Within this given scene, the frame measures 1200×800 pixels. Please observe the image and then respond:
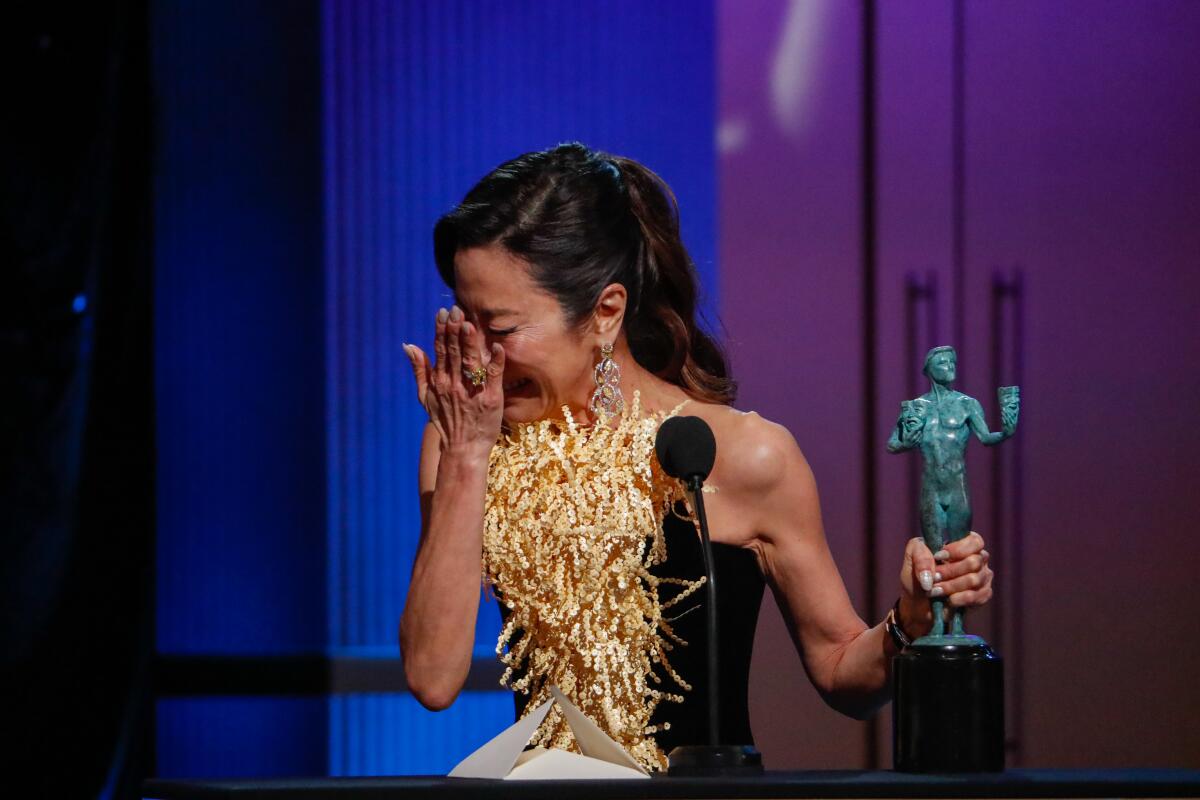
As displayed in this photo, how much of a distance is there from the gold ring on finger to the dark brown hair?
209 mm

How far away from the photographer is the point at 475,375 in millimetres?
1455

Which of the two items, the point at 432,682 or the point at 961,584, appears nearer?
the point at 961,584

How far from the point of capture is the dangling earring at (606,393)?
1723mm

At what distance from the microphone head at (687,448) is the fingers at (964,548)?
22 cm

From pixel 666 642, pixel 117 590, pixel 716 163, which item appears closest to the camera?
pixel 666 642

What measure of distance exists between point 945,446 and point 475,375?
0.50 meters

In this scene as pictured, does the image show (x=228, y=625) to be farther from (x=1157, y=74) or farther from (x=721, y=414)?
(x=1157, y=74)

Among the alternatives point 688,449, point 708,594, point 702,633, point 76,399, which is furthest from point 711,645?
point 76,399

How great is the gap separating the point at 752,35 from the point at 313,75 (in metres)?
0.89

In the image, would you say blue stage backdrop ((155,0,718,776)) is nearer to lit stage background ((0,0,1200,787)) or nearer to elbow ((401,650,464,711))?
lit stage background ((0,0,1200,787))

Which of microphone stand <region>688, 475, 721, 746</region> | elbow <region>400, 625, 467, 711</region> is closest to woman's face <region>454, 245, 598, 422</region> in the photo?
elbow <region>400, 625, 467, 711</region>

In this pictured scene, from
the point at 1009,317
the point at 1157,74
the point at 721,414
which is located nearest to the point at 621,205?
the point at 721,414

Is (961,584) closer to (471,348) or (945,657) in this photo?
(945,657)

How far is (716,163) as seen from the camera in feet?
9.26
